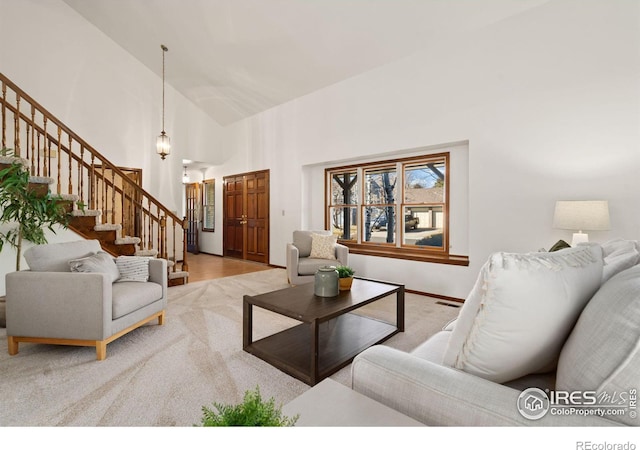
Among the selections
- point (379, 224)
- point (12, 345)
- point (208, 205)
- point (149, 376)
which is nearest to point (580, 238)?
point (379, 224)

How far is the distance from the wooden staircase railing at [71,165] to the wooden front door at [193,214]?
1.51 m

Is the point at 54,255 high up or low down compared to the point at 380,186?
down

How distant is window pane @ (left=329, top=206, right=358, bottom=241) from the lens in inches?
213

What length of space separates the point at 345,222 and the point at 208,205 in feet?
14.7

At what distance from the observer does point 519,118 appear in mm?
3404

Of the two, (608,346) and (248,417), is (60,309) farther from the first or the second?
(608,346)

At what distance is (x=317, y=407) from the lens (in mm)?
820

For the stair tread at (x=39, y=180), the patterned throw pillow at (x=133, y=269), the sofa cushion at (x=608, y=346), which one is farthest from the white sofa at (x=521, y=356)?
the stair tread at (x=39, y=180)

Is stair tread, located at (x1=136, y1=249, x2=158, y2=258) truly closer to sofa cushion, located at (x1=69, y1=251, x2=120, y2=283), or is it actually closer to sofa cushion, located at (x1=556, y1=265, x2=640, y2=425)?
sofa cushion, located at (x1=69, y1=251, x2=120, y2=283)

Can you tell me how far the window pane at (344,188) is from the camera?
17.6 feet

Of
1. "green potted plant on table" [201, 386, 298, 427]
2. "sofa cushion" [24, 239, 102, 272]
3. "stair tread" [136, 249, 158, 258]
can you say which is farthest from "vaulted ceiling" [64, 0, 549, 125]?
"green potted plant on table" [201, 386, 298, 427]

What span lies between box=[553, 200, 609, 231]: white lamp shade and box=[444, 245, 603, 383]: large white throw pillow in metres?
2.22
